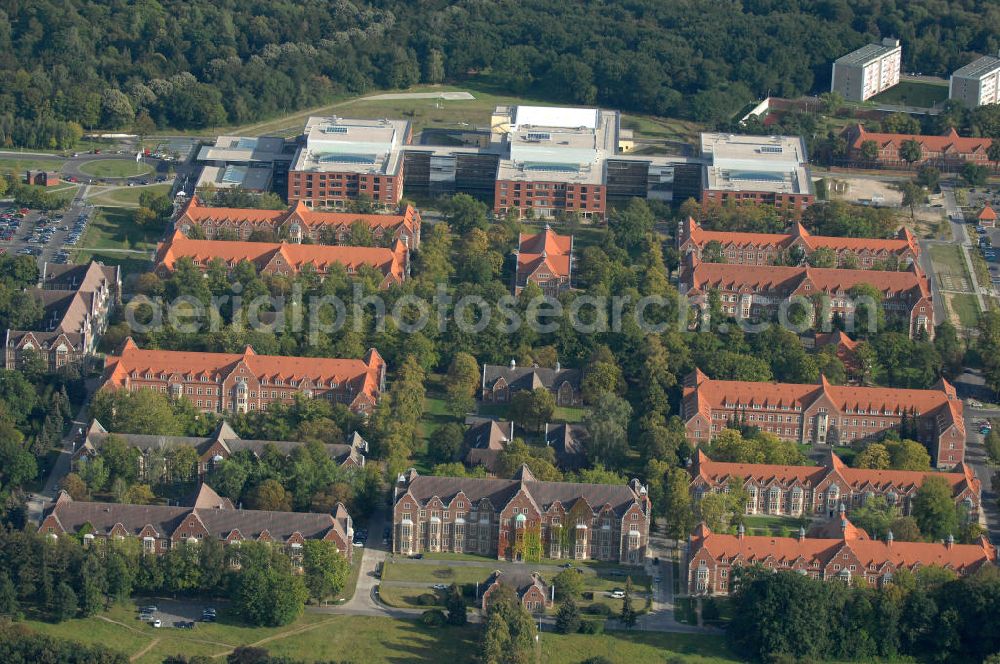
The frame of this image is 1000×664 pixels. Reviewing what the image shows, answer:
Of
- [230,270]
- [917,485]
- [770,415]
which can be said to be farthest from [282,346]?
[917,485]

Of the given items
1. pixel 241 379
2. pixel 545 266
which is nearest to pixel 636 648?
pixel 241 379

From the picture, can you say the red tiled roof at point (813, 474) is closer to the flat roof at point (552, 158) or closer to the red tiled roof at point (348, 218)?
the red tiled roof at point (348, 218)

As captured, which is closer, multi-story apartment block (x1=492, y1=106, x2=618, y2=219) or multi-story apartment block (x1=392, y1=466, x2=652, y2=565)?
multi-story apartment block (x1=392, y1=466, x2=652, y2=565)

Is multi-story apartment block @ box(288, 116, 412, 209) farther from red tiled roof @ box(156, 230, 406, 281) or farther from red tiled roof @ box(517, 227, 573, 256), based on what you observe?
red tiled roof @ box(156, 230, 406, 281)

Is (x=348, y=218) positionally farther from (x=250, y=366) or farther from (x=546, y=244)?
(x=250, y=366)

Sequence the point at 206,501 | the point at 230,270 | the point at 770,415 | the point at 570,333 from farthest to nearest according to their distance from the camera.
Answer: the point at 230,270 < the point at 570,333 < the point at 770,415 < the point at 206,501

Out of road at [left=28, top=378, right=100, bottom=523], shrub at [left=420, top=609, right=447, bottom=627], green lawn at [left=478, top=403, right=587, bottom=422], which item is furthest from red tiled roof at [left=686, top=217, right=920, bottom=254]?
shrub at [left=420, top=609, right=447, bottom=627]

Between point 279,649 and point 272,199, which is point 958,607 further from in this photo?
point 272,199
